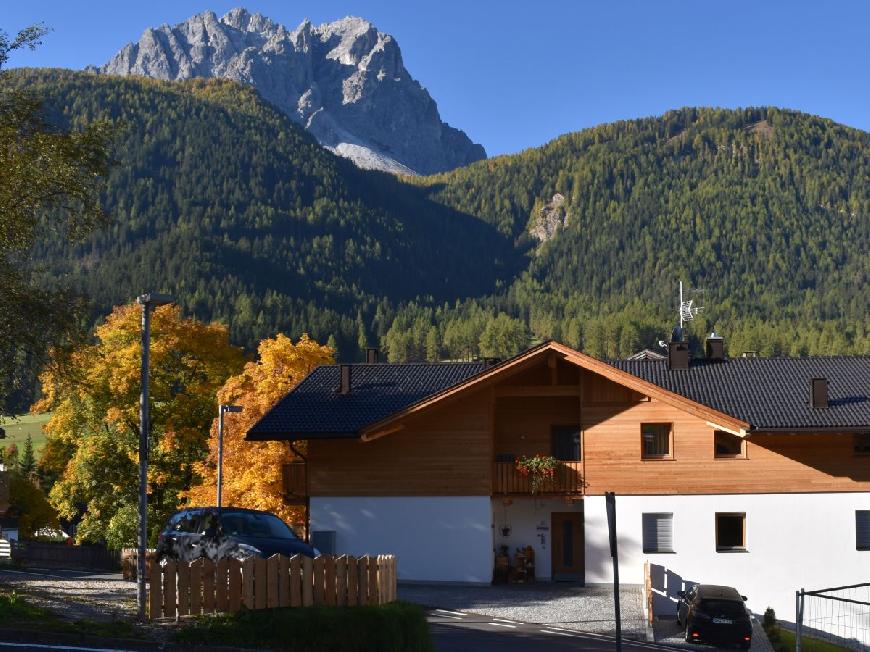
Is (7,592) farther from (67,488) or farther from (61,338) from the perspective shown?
(67,488)

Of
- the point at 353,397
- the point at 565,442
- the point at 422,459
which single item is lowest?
the point at 422,459

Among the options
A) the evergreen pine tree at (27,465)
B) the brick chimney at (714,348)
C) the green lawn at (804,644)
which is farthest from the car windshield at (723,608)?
the evergreen pine tree at (27,465)

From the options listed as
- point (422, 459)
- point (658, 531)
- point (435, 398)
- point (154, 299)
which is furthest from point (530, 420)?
point (154, 299)

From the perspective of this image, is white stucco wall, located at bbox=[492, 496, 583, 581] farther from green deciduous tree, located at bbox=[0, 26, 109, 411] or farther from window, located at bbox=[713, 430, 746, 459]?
green deciduous tree, located at bbox=[0, 26, 109, 411]

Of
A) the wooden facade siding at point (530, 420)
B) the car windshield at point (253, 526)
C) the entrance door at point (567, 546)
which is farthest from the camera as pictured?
the wooden facade siding at point (530, 420)

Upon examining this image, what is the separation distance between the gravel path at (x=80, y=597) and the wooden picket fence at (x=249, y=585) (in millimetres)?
877

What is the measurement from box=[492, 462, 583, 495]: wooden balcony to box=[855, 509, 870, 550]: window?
8.78 metres

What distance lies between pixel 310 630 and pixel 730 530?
2342 centimetres

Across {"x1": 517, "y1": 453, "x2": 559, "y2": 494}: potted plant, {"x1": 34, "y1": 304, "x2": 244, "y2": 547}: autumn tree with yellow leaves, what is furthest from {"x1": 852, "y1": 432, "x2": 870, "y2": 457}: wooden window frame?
{"x1": 34, "y1": 304, "x2": 244, "y2": 547}: autumn tree with yellow leaves

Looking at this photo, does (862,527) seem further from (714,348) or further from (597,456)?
(714,348)

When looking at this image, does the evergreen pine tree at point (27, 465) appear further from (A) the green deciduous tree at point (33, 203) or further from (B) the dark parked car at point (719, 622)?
(B) the dark parked car at point (719, 622)

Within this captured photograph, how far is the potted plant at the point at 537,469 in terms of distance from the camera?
39.7 m

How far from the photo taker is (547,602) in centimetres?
3462

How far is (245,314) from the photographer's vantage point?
197750 millimetres
